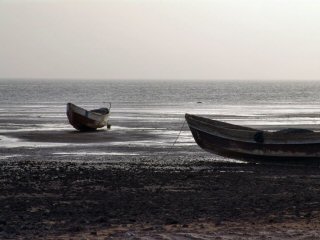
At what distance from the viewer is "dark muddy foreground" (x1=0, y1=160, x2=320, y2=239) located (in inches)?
448

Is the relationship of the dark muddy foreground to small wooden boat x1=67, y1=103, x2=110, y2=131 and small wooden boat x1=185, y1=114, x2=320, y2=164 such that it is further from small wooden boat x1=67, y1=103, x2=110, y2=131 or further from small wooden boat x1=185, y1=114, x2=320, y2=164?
small wooden boat x1=67, y1=103, x2=110, y2=131

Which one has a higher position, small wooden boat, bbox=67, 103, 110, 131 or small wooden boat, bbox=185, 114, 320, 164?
small wooden boat, bbox=185, 114, 320, 164

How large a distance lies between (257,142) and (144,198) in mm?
8962

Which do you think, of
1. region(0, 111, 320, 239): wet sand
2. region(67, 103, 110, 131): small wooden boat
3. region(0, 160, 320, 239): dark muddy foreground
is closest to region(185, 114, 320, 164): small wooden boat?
region(0, 111, 320, 239): wet sand

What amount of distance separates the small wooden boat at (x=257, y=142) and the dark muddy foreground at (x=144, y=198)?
1.02 metres

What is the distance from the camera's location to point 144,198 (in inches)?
559

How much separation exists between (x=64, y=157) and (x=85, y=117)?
1474cm

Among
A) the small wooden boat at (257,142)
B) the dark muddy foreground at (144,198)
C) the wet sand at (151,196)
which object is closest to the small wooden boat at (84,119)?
the wet sand at (151,196)

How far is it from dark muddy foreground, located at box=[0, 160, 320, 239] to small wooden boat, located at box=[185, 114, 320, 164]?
1017 millimetres

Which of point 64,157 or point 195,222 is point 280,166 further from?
point 195,222

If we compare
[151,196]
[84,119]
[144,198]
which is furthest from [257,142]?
[84,119]

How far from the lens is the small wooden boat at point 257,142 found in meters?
21.5

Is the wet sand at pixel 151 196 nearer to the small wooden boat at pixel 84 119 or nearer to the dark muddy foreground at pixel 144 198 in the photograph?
the dark muddy foreground at pixel 144 198

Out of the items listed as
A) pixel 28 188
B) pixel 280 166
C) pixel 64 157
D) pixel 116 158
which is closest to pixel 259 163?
pixel 280 166
